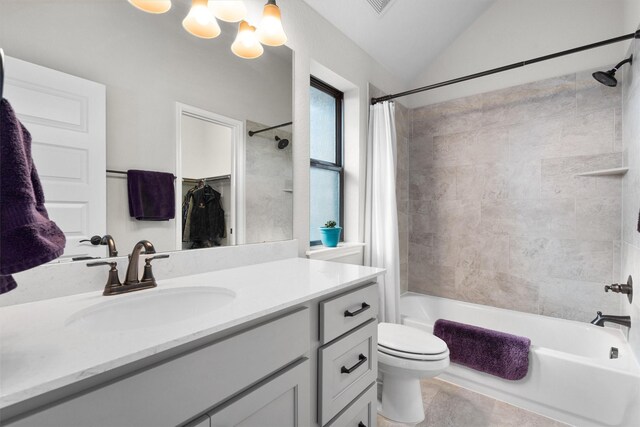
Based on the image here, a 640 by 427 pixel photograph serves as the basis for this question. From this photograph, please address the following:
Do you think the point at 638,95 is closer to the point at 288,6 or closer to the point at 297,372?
the point at 288,6

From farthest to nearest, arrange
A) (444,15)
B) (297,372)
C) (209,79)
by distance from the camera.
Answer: (444,15)
(209,79)
(297,372)

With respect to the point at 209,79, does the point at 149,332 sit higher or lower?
lower

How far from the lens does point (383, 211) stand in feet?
7.34

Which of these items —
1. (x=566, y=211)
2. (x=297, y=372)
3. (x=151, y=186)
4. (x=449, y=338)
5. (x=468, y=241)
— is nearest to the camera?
(x=297, y=372)

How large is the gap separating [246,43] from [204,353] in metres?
1.34

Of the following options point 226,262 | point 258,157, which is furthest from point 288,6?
point 226,262

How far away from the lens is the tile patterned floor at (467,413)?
165 centimetres

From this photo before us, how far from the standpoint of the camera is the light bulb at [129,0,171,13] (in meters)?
1.05

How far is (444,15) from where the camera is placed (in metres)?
2.33

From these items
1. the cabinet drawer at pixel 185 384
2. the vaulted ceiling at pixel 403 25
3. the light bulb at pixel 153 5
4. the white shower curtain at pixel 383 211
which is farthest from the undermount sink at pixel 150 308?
the vaulted ceiling at pixel 403 25

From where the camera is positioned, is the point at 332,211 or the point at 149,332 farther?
the point at 332,211

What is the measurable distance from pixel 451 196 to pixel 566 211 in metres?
0.81

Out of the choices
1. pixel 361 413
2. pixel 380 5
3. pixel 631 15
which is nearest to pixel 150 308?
pixel 361 413

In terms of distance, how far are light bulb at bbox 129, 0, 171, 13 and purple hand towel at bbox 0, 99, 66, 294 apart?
30.0 inches
